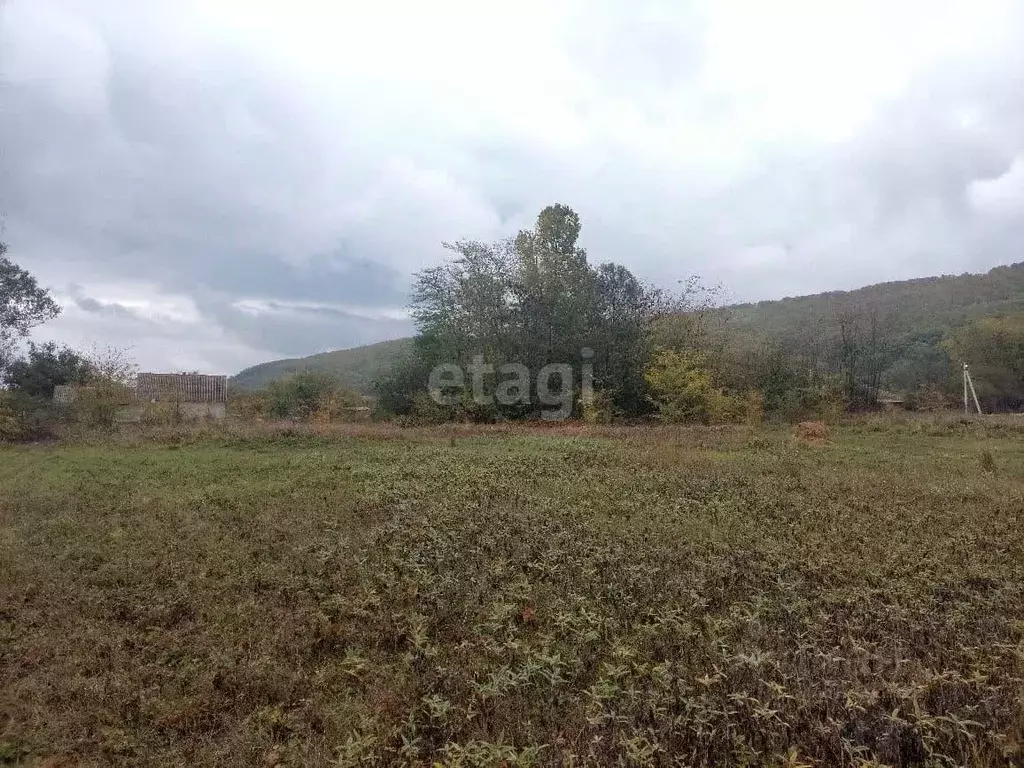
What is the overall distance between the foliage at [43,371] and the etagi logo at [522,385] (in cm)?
1760

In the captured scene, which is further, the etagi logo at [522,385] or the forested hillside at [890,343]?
the forested hillside at [890,343]

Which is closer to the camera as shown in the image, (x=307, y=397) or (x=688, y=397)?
(x=688, y=397)

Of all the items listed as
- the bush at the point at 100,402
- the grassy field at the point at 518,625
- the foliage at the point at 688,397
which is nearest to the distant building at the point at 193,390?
the bush at the point at 100,402

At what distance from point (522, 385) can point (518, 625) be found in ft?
67.4

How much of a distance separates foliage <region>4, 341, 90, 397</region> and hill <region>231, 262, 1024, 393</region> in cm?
902

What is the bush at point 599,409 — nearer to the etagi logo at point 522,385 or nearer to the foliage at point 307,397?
the etagi logo at point 522,385

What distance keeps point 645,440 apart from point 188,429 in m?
13.0

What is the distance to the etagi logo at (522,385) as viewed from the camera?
2467cm

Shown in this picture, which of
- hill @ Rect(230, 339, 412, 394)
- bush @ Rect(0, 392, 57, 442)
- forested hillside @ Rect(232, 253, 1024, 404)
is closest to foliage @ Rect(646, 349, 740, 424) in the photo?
forested hillside @ Rect(232, 253, 1024, 404)

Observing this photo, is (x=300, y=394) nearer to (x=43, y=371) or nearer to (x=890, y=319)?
(x=43, y=371)

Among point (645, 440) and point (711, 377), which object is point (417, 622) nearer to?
point (645, 440)

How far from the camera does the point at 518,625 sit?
4445mm

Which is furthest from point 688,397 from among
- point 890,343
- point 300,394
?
point 300,394

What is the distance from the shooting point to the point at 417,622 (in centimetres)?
435
